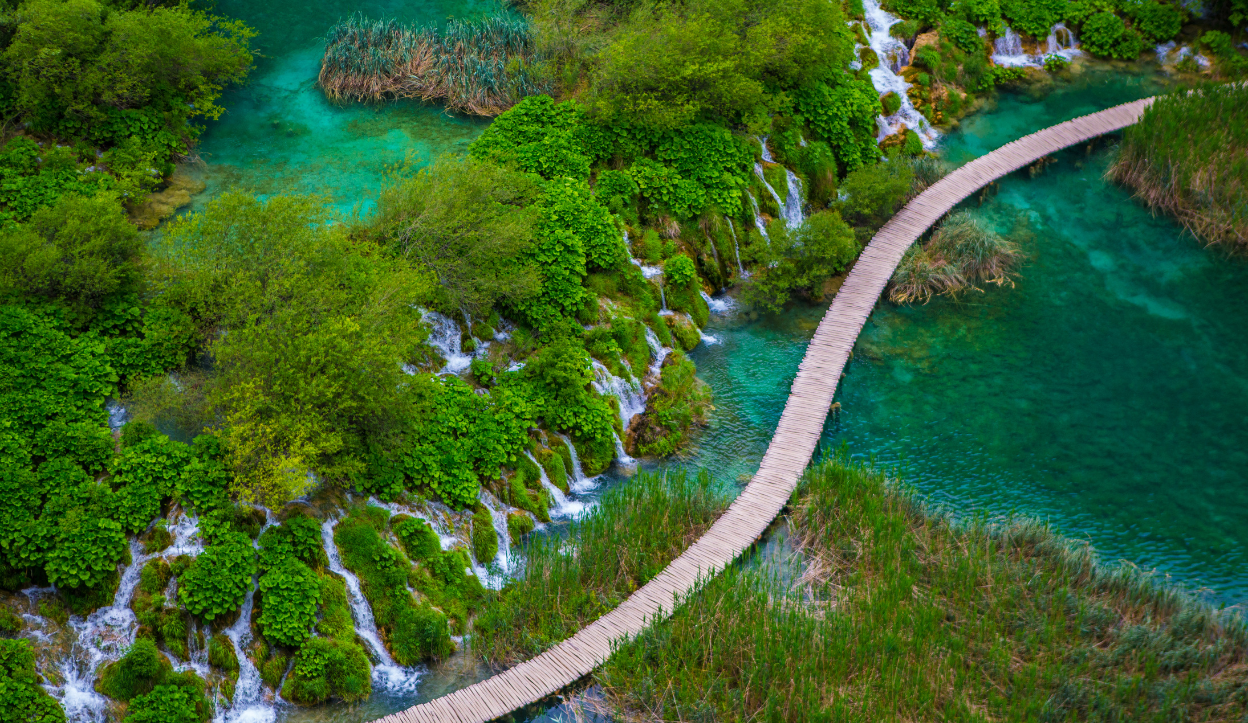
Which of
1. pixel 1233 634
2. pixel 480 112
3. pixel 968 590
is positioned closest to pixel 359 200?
pixel 480 112

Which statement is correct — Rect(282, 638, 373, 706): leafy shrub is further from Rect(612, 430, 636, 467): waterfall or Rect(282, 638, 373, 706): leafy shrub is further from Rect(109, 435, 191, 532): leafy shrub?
Rect(612, 430, 636, 467): waterfall

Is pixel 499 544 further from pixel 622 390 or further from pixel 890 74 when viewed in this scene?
pixel 890 74

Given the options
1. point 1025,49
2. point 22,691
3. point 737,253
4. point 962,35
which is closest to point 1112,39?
point 1025,49

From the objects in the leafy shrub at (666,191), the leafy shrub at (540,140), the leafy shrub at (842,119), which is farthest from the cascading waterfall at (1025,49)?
the leafy shrub at (540,140)

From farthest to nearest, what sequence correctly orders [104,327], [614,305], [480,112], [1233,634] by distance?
[480,112]
[614,305]
[104,327]
[1233,634]

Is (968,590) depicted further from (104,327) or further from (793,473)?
(104,327)

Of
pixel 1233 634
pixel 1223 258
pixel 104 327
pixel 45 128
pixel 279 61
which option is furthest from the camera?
pixel 279 61
